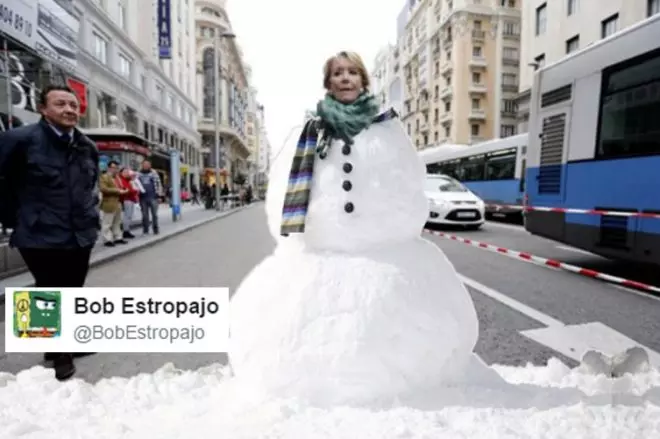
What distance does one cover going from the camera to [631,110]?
18.4ft

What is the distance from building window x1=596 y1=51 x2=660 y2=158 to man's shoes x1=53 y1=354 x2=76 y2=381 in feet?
20.3

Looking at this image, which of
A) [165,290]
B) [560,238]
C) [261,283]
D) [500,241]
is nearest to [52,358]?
[165,290]

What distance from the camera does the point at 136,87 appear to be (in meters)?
27.1

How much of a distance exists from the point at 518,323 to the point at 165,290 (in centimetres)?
307

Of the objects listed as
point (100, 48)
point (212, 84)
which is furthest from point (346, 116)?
point (212, 84)

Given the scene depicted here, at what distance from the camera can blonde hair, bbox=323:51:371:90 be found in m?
2.28

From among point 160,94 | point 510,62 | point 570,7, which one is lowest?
point 160,94

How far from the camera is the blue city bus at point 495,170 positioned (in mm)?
15703

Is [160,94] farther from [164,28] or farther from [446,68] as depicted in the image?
[446,68]

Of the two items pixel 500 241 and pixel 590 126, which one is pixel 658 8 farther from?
pixel 590 126

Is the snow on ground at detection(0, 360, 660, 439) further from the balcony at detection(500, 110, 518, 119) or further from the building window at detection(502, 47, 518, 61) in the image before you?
the building window at detection(502, 47, 518, 61)

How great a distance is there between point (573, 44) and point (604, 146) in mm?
21394

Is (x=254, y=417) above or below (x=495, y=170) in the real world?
below

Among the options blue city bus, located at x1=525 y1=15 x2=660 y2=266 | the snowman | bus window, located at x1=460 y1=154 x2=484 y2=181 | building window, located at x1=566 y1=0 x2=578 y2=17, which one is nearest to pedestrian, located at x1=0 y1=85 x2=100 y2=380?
the snowman
